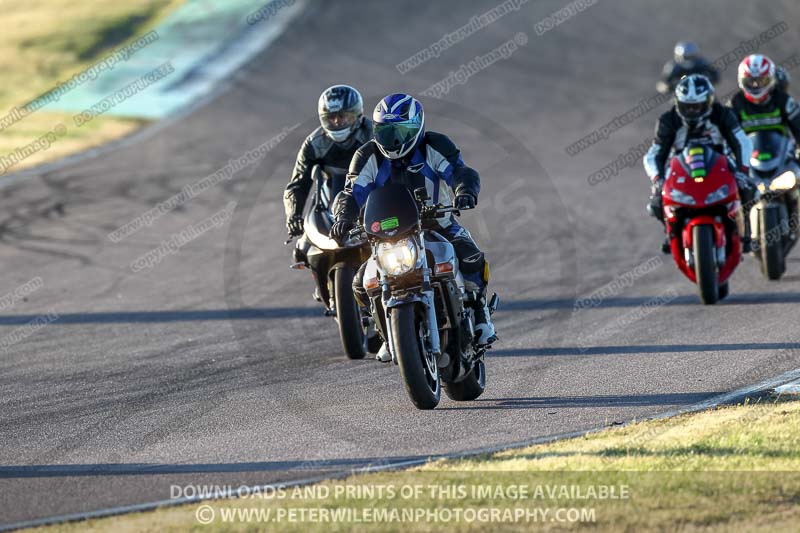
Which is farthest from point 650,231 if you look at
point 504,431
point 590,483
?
point 590,483

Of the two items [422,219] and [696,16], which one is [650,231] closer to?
[422,219]

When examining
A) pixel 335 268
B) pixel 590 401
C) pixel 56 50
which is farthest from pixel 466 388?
pixel 56 50

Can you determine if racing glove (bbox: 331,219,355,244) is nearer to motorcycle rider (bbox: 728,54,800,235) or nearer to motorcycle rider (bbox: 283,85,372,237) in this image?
motorcycle rider (bbox: 283,85,372,237)

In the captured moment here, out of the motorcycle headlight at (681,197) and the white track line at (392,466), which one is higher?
the motorcycle headlight at (681,197)

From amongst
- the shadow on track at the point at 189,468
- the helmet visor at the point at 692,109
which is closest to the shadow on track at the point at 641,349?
the helmet visor at the point at 692,109

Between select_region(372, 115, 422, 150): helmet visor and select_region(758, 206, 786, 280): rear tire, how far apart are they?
18.2ft

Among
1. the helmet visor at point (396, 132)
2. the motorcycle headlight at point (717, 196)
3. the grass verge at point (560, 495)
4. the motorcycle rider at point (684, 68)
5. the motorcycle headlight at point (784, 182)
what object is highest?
the motorcycle rider at point (684, 68)

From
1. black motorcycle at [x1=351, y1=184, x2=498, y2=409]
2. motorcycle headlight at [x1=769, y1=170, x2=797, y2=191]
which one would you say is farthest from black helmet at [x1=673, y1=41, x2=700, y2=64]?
black motorcycle at [x1=351, y1=184, x2=498, y2=409]

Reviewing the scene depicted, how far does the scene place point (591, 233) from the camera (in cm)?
1514

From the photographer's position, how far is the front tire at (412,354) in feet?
23.6

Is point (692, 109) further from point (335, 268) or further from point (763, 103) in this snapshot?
point (335, 268)

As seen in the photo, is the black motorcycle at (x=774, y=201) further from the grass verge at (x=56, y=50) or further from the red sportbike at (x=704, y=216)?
the grass verge at (x=56, y=50)

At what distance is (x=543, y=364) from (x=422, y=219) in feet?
7.30

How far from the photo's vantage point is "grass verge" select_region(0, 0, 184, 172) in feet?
69.9
